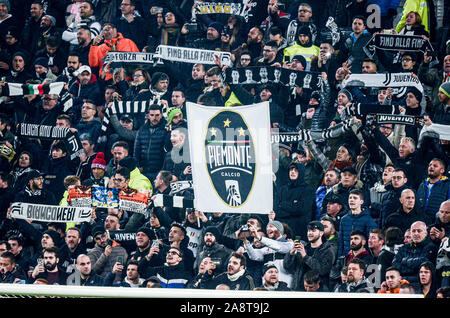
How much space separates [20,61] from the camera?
1023cm

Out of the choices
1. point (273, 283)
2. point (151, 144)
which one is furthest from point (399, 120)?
point (151, 144)

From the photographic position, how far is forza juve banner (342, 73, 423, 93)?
29.2 ft

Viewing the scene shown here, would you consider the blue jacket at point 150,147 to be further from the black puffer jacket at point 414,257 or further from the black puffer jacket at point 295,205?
the black puffer jacket at point 414,257

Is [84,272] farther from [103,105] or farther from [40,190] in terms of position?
[103,105]

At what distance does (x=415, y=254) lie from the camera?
27.1ft

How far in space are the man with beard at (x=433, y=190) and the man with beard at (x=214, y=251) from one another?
2.25 metres

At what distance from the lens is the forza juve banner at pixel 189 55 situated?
9531 millimetres

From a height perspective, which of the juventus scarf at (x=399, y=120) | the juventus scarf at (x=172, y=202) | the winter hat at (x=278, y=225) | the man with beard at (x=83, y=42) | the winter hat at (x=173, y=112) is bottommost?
the winter hat at (x=278, y=225)

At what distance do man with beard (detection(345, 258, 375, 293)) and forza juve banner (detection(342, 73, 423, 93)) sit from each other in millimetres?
2117

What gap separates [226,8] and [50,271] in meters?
3.94

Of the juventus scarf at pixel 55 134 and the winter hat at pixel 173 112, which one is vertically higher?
the winter hat at pixel 173 112

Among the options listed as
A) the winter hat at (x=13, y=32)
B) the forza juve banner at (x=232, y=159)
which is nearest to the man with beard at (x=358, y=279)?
the forza juve banner at (x=232, y=159)

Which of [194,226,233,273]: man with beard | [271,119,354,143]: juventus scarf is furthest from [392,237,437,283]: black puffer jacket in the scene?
[194,226,233,273]: man with beard
